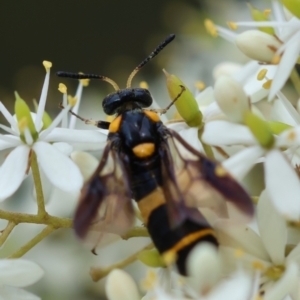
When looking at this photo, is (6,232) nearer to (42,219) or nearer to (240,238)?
(42,219)

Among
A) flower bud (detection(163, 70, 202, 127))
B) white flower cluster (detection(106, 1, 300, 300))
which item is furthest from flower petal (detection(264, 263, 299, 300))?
flower bud (detection(163, 70, 202, 127))

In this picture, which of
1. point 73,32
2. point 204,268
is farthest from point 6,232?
point 73,32

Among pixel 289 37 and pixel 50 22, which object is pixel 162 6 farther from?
pixel 289 37

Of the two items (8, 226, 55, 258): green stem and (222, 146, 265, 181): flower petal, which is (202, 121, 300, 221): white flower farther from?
(8, 226, 55, 258): green stem

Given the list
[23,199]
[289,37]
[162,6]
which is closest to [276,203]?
[289,37]

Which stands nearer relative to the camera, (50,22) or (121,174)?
(121,174)
